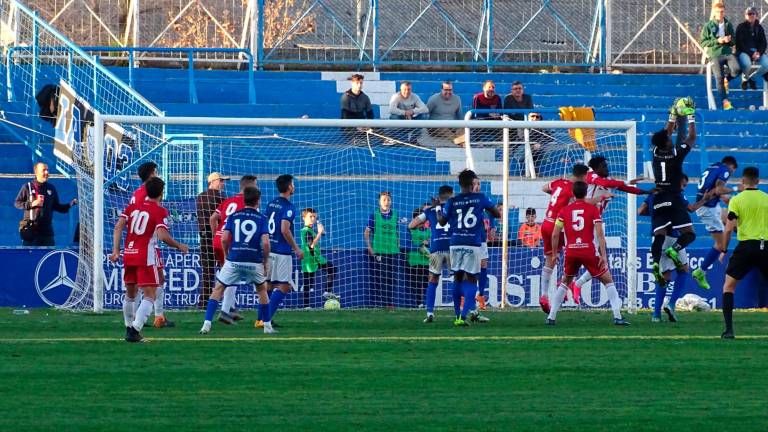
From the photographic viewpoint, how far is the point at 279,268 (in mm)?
16656

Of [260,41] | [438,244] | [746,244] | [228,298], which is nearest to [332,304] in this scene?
[438,244]

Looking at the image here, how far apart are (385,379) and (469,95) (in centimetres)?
1683

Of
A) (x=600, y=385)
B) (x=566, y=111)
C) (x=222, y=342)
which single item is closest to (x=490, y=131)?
(x=566, y=111)

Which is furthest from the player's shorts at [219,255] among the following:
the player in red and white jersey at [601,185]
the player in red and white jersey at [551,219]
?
the player in red and white jersey at [601,185]

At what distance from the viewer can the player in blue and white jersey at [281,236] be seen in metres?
16.5

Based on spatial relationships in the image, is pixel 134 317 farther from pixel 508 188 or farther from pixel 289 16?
pixel 289 16

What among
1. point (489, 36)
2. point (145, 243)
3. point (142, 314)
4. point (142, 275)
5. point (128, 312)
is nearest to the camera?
point (142, 314)

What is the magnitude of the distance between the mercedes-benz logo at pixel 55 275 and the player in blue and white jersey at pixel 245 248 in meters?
5.33

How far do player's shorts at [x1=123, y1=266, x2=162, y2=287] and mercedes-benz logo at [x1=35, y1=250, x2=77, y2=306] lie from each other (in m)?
5.43

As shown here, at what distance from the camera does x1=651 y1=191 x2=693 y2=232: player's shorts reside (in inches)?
695

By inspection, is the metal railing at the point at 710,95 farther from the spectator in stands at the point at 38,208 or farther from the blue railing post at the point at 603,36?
the spectator in stands at the point at 38,208

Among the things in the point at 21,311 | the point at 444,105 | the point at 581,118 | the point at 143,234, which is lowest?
the point at 21,311

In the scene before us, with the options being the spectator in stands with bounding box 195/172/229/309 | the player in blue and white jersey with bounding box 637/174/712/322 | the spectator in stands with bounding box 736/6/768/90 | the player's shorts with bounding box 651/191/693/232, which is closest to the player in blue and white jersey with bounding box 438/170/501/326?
the player's shorts with bounding box 651/191/693/232

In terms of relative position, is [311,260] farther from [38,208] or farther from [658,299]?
[658,299]
